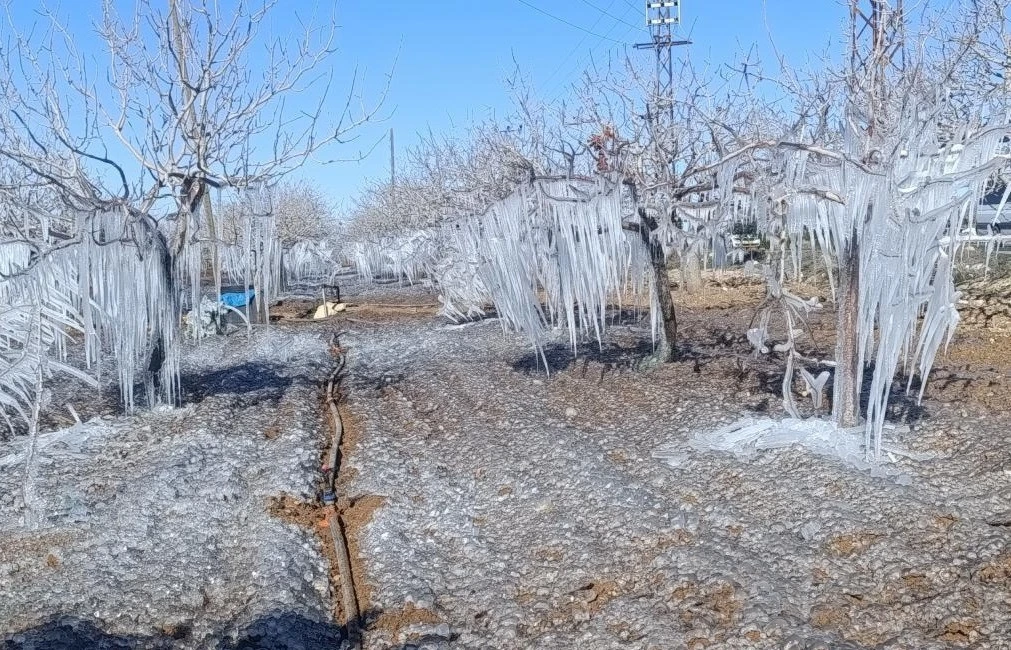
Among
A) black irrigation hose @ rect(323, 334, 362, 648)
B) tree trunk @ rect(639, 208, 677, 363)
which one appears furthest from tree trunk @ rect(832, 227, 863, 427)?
black irrigation hose @ rect(323, 334, 362, 648)

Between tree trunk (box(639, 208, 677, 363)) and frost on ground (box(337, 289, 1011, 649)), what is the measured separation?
104cm

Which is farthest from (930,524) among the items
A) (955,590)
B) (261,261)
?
(261,261)

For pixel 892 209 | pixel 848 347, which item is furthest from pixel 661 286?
pixel 892 209

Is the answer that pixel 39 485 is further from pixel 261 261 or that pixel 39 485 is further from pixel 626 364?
pixel 626 364

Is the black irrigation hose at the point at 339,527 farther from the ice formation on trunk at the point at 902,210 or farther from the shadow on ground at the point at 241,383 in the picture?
the ice formation on trunk at the point at 902,210

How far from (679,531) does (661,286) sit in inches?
165

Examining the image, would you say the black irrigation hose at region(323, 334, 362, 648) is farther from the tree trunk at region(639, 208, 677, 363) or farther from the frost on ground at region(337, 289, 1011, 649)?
the tree trunk at region(639, 208, 677, 363)

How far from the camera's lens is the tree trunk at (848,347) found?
603cm

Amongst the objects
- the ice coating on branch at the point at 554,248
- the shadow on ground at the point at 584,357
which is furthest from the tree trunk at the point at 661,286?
the shadow on ground at the point at 584,357

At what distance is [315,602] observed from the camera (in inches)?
198

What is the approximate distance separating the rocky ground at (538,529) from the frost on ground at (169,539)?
2 centimetres

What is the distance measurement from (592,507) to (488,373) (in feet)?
16.1

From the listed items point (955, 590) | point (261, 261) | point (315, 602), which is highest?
point (261, 261)

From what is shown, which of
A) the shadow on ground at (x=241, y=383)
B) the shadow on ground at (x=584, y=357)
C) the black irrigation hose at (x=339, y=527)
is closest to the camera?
the black irrigation hose at (x=339, y=527)
